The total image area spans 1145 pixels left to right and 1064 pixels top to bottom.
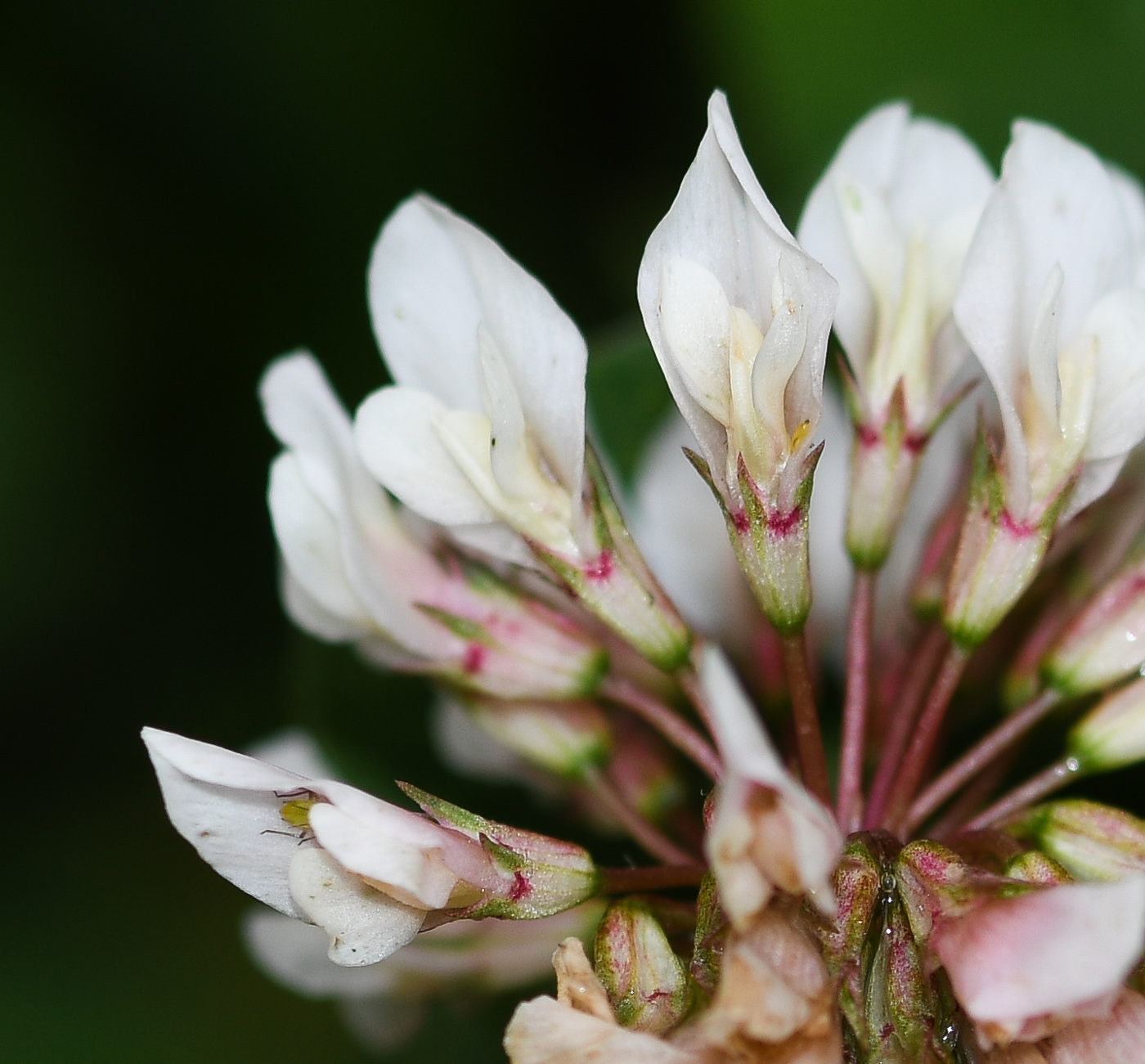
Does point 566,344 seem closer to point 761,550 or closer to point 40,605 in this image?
point 761,550

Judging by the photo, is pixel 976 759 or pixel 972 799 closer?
pixel 976 759

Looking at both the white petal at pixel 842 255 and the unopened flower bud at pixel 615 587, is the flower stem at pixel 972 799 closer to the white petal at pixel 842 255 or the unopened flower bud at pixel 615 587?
the unopened flower bud at pixel 615 587

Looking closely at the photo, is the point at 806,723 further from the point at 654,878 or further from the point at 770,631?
the point at 770,631

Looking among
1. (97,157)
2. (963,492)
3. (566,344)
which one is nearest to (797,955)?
(566,344)

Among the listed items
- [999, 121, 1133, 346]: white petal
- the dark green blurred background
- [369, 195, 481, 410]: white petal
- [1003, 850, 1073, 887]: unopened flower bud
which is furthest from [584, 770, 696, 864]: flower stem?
the dark green blurred background

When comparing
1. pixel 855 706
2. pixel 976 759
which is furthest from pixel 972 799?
pixel 855 706

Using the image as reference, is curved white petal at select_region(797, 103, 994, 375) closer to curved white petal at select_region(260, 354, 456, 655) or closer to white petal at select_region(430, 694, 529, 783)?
curved white petal at select_region(260, 354, 456, 655)

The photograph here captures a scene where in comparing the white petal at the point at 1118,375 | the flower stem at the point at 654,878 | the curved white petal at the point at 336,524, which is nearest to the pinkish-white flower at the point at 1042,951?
the flower stem at the point at 654,878
